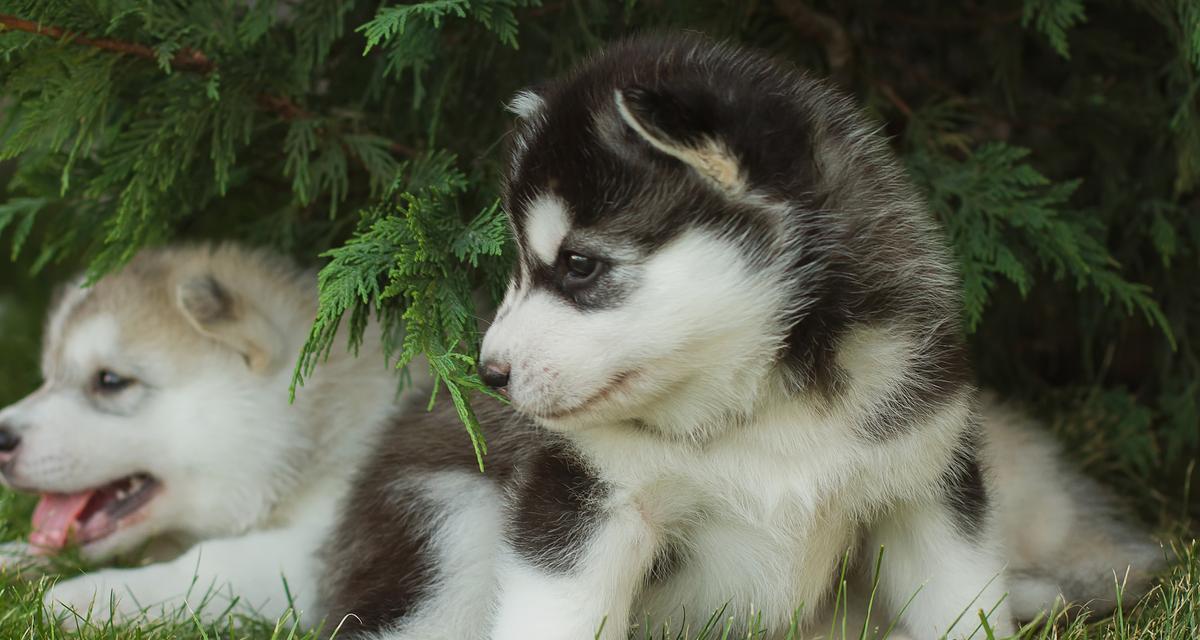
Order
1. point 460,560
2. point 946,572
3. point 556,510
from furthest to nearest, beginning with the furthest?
point 460,560 < point 946,572 < point 556,510

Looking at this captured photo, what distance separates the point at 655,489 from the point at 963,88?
2.46 metres

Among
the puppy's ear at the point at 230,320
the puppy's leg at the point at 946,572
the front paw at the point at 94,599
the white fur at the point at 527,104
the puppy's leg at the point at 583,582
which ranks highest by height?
the white fur at the point at 527,104

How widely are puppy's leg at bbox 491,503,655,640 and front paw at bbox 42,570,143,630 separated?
112 centimetres

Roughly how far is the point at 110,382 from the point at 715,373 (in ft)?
7.07

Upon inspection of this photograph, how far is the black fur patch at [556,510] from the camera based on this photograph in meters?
2.53

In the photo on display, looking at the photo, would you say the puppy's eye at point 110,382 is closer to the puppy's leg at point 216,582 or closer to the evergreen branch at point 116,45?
the puppy's leg at point 216,582

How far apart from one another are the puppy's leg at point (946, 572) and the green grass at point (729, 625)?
0.04 metres

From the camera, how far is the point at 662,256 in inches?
94.7

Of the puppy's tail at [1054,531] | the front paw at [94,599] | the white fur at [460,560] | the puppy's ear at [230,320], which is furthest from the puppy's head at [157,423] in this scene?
the puppy's tail at [1054,531]

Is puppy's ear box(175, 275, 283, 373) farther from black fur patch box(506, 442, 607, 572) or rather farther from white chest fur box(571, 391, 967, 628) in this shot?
white chest fur box(571, 391, 967, 628)

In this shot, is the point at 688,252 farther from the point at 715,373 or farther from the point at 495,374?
the point at 495,374

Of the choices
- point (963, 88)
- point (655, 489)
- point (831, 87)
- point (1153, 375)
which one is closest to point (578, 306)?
point (655, 489)

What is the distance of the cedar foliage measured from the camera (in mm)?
3137

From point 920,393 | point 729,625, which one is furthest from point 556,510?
point 920,393
